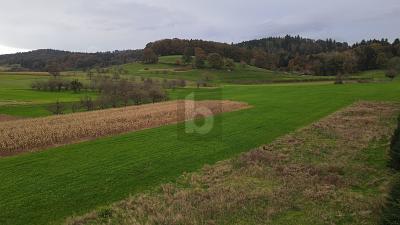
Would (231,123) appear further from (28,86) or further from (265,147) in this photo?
(28,86)

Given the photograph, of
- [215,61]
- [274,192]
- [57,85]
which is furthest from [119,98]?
[215,61]

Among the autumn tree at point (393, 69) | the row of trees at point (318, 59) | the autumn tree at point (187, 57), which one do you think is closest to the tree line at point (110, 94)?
the row of trees at point (318, 59)

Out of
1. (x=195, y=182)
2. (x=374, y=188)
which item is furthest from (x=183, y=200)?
(x=374, y=188)

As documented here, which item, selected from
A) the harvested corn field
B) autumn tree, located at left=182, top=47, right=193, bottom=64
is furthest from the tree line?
autumn tree, located at left=182, top=47, right=193, bottom=64

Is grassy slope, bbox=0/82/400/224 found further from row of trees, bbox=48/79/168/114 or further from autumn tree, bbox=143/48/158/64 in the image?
autumn tree, bbox=143/48/158/64

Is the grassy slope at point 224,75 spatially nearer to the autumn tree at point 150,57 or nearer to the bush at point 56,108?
the autumn tree at point 150,57

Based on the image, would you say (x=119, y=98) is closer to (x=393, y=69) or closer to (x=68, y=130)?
(x=68, y=130)
